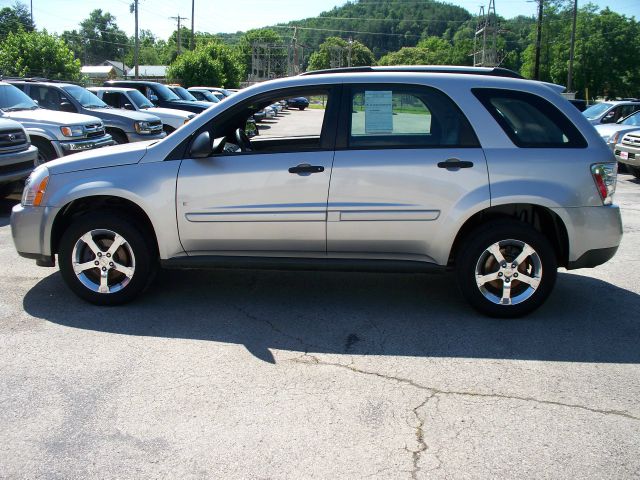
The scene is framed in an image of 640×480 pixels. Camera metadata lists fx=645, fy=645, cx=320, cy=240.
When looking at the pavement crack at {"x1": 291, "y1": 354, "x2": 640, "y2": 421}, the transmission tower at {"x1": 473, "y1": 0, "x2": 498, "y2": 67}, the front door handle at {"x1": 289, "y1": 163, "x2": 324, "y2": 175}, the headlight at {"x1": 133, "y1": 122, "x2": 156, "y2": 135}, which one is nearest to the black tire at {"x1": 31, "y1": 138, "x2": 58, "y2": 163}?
the headlight at {"x1": 133, "y1": 122, "x2": 156, "y2": 135}

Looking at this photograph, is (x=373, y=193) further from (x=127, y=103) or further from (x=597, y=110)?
(x=597, y=110)

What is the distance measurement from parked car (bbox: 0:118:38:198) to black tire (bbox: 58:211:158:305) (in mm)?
4801

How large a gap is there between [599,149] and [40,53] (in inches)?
1395

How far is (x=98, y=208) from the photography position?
5.40 m

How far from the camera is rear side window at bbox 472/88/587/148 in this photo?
16.4 feet

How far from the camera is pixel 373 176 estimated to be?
4.94m

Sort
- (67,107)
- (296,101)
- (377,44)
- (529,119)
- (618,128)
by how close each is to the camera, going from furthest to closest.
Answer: (377,44), (618,128), (67,107), (296,101), (529,119)

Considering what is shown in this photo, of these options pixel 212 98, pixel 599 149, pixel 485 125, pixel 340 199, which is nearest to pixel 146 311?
pixel 340 199

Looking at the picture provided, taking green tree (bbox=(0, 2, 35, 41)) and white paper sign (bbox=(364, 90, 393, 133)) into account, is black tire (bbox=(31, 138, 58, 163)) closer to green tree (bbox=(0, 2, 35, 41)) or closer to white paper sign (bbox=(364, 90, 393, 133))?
white paper sign (bbox=(364, 90, 393, 133))

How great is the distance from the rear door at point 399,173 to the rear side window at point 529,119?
283mm

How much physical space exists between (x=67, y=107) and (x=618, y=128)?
1280cm

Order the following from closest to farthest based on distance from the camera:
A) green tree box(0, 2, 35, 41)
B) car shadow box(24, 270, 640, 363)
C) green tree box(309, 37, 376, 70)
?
car shadow box(24, 270, 640, 363), green tree box(0, 2, 35, 41), green tree box(309, 37, 376, 70)

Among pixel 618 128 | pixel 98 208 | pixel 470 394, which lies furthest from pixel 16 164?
pixel 618 128

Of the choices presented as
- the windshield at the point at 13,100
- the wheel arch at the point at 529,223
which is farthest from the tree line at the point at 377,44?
the wheel arch at the point at 529,223
